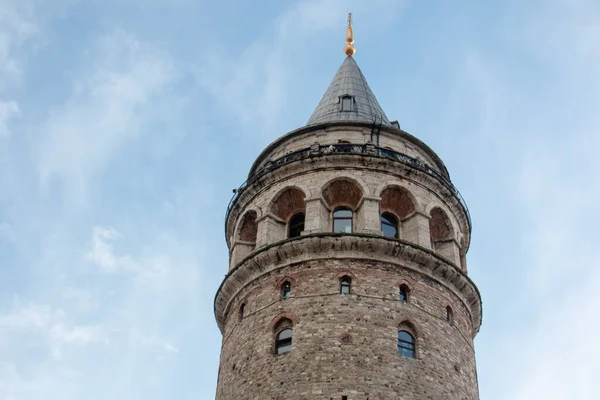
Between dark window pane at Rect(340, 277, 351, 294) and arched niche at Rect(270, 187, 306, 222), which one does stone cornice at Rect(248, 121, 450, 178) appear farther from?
dark window pane at Rect(340, 277, 351, 294)

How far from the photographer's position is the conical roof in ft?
110

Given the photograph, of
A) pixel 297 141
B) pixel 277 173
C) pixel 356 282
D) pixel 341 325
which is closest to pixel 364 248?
pixel 356 282

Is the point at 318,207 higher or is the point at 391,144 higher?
the point at 391,144

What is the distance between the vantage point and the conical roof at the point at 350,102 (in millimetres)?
33656

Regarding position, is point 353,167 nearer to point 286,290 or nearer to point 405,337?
point 286,290

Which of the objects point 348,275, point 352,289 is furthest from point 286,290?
point 352,289

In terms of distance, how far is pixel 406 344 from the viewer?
24.8 meters

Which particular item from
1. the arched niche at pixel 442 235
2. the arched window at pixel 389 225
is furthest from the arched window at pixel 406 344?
the arched niche at pixel 442 235

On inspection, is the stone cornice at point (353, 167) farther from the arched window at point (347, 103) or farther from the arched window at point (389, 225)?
the arched window at point (347, 103)

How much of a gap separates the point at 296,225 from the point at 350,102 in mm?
7938

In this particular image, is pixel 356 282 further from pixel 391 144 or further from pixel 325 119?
pixel 325 119

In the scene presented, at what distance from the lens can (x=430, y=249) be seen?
27.3 metres

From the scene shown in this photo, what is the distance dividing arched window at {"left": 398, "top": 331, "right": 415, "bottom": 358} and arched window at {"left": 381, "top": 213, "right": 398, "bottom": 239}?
461 centimetres

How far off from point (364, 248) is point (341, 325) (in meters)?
3.22
